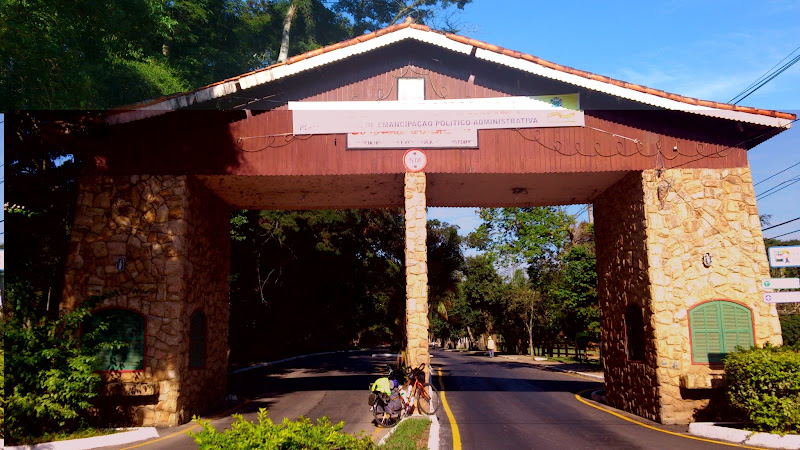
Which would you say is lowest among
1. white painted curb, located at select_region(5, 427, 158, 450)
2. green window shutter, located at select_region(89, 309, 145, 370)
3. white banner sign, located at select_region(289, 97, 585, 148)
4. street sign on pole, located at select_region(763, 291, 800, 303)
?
white painted curb, located at select_region(5, 427, 158, 450)

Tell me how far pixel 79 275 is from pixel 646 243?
13.6 meters

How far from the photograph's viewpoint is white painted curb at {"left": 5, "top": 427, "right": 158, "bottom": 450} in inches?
420

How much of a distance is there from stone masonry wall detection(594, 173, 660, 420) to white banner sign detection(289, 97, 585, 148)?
2794 mm

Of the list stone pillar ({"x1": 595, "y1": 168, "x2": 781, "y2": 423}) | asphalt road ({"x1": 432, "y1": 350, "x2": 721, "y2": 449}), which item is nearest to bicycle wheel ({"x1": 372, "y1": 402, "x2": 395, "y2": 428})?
asphalt road ({"x1": 432, "y1": 350, "x2": 721, "y2": 449})

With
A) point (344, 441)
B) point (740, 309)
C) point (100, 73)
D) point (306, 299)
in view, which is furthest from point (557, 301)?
point (344, 441)

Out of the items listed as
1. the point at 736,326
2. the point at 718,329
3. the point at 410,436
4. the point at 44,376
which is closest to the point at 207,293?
the point at 44,376

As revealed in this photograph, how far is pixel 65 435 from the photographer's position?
38.7 feet

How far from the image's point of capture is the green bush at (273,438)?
5184mm

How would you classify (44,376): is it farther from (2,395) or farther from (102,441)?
(102,441)

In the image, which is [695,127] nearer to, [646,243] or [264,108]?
[646,243]

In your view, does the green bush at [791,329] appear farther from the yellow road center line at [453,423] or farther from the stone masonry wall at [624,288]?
the yellow road center line at [453,423]

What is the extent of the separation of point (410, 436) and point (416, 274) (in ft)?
15.3

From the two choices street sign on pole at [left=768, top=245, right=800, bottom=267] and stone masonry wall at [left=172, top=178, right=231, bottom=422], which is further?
stone masonry wall at [left=172, top=178, right=231, bottom=422]

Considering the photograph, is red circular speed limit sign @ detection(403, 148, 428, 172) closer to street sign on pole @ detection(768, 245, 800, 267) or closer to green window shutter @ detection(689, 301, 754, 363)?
green window shutter @ detection(689, 301, 754, 363)
